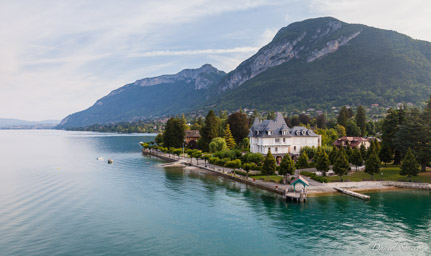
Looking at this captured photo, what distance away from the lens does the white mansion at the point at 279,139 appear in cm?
8872

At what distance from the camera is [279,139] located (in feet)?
294

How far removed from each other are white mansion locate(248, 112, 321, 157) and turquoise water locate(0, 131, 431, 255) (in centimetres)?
2512

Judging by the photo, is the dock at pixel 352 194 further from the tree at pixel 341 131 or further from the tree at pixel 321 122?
the tree at pixel 321 122

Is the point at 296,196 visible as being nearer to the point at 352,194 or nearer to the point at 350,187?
the point at 352,194

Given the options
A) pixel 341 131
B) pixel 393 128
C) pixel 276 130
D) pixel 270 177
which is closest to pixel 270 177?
pixel 270 177

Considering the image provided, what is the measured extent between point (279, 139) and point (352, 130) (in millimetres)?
70267

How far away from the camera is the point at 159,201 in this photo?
55.3 m

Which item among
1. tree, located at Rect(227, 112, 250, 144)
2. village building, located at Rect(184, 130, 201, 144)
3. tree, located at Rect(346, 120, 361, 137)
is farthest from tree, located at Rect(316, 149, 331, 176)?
village building, located at Rect(184, 130, 201, 144)

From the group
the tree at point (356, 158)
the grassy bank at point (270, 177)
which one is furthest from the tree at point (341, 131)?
the grassy bank at point (270, 177)

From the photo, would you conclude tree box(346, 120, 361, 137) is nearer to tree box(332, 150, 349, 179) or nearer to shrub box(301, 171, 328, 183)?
shrub box(301, 171, 328, 183)

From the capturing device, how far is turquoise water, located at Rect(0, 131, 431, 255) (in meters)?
34.3

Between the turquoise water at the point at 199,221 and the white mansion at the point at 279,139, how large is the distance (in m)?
25.1

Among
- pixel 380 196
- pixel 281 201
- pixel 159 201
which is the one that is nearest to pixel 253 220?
pixel 281 201

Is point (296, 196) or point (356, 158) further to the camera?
point (356, 158)
